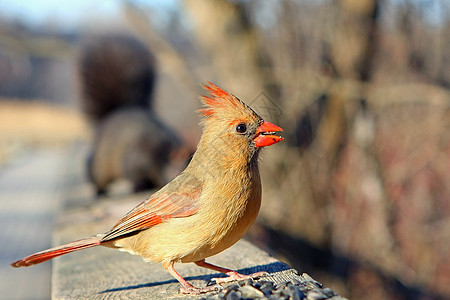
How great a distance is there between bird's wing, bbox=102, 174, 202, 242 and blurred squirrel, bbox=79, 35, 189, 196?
2.55 meters

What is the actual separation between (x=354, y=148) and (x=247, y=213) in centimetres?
376

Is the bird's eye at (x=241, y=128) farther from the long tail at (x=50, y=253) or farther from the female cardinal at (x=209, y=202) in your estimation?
the long tail at (x=50, y=253)

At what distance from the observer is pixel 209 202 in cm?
181

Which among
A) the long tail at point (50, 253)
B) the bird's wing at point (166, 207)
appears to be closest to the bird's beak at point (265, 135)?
the bird's wing at point (166, 207)

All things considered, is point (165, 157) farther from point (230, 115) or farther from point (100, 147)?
point (230, 115)

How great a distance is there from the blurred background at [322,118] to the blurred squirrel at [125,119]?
0.02 meters

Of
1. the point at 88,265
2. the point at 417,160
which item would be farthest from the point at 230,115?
the point at 417,160

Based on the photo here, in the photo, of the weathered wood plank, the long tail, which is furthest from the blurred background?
the long tail

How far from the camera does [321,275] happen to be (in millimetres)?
5352

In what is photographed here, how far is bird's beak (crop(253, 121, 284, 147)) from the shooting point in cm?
185

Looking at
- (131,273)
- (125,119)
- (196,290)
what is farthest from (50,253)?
(125,119)

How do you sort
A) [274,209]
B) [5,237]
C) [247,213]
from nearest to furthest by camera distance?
[247,213]
[5,237]
[274,209]

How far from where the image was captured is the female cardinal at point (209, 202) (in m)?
1.77

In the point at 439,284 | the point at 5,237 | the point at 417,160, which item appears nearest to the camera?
the point at 5,237
